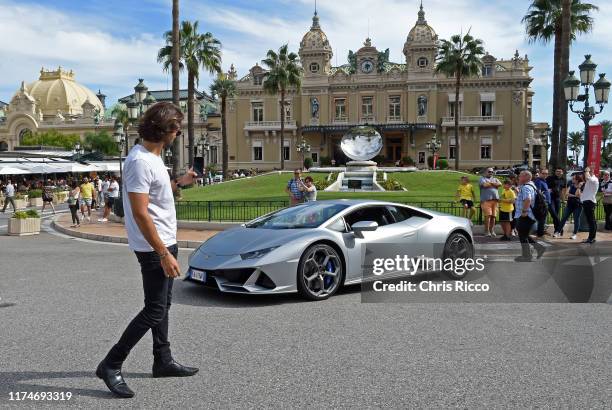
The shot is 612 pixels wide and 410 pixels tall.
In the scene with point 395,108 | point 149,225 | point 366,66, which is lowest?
point 149,225

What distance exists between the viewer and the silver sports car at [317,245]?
22.0ft

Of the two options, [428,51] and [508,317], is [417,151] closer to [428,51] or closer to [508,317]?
[428,51]

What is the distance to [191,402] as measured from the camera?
12.3 ft

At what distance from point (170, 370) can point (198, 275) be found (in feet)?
9.30

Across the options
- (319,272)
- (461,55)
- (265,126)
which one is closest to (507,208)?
(319,272)

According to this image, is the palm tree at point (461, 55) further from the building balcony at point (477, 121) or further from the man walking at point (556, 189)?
the man walking at point (556, 189)

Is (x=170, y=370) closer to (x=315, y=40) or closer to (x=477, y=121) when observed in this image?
(x=477, y=121)

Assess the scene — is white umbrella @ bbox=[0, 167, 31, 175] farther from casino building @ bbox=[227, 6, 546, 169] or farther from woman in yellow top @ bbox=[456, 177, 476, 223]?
casino building @ bbox=[227, 6, 546, 169]

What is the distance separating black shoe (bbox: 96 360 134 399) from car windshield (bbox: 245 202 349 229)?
3897 mm

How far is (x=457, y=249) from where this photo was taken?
848cm

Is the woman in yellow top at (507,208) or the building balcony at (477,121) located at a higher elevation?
the building balcony at (477,121)

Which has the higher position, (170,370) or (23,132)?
(23,132)

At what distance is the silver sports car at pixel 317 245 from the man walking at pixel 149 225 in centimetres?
269

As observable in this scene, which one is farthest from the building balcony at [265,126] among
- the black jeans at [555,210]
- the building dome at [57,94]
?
the black jeans at [555,210]
